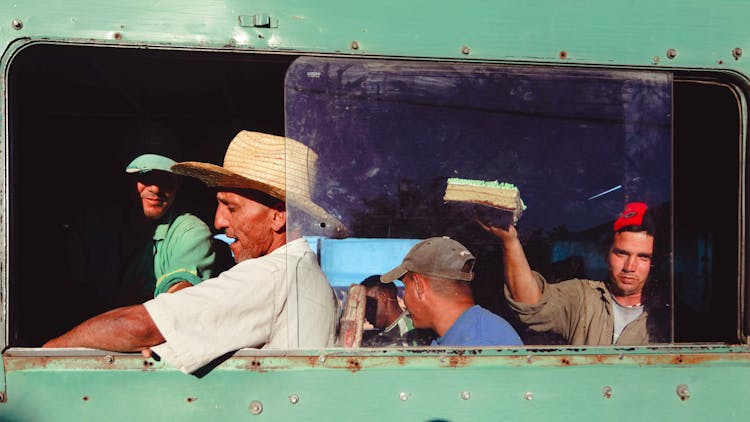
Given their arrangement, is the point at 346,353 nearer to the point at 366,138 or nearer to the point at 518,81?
the point at 366,138

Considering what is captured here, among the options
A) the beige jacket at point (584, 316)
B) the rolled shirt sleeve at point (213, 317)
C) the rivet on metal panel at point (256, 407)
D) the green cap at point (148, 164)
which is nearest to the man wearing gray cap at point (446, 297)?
the beige jacket at point (584, 316)

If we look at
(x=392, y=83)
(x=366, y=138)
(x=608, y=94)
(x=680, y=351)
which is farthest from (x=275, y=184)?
(x=680, y=351)

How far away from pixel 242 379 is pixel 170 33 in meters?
0.97

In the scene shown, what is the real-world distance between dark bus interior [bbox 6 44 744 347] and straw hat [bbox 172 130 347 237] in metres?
0.14

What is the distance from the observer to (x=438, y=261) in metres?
1.96

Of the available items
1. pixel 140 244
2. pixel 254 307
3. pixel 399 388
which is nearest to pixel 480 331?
pixel 399 388

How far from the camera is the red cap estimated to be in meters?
2.00

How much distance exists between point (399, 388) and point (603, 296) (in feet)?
2.25

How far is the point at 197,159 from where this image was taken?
3.58 m

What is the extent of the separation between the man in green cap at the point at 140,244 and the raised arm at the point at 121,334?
0.78 m

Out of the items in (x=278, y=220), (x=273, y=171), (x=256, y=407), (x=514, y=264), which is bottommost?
(x=256, y=407)

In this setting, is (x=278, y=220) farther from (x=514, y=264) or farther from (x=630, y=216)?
(x=630, y=216)

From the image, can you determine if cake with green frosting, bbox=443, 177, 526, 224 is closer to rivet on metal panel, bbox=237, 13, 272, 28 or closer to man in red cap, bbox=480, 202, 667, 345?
man in red cap, bbox=480, 202, 667, 345

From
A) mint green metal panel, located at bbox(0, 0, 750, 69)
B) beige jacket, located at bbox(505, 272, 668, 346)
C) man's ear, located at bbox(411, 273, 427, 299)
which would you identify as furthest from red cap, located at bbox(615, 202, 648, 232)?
man's ear, located at bbox(411, 273, 427, 299)
